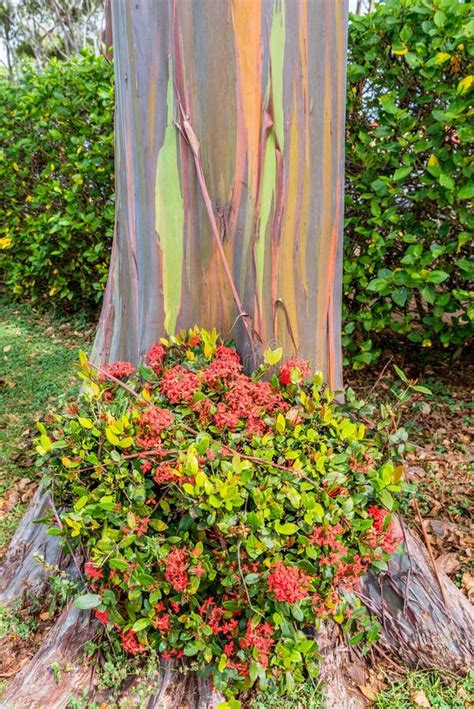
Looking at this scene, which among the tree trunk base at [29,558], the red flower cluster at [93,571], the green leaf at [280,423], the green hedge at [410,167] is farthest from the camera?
the green hedge at [410,167]

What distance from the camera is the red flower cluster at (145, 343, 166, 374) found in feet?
6.91

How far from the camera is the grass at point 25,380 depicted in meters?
3.19

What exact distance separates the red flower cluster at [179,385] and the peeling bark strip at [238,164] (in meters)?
0.30

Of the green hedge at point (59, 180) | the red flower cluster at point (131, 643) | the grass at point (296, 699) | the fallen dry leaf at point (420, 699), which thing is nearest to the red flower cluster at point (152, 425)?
the red flower cluster at point (131, 643)

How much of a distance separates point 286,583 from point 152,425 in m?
0.63

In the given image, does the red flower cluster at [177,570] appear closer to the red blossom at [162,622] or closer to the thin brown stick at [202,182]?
the red blossom at [162,622]

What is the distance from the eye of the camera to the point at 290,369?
78.6 inches

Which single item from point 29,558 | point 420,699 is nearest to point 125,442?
point 29,558

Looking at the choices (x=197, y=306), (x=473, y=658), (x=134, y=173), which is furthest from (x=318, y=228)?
(x=473, y=658)

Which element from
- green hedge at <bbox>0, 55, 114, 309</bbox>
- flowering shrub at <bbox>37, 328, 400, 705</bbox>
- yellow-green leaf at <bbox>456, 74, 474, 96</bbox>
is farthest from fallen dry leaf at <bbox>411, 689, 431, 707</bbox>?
green hedge at <bbox>0, 55, 114, 309</bbox>

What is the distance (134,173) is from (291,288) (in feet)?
2.66

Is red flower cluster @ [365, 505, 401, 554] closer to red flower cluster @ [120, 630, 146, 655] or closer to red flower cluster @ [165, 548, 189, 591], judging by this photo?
red flower cluster @ [165, 548, 189, 591]

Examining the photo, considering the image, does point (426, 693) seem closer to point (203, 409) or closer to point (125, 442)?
point (203, 409)

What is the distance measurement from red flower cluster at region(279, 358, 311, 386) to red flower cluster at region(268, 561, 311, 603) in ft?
2.17
